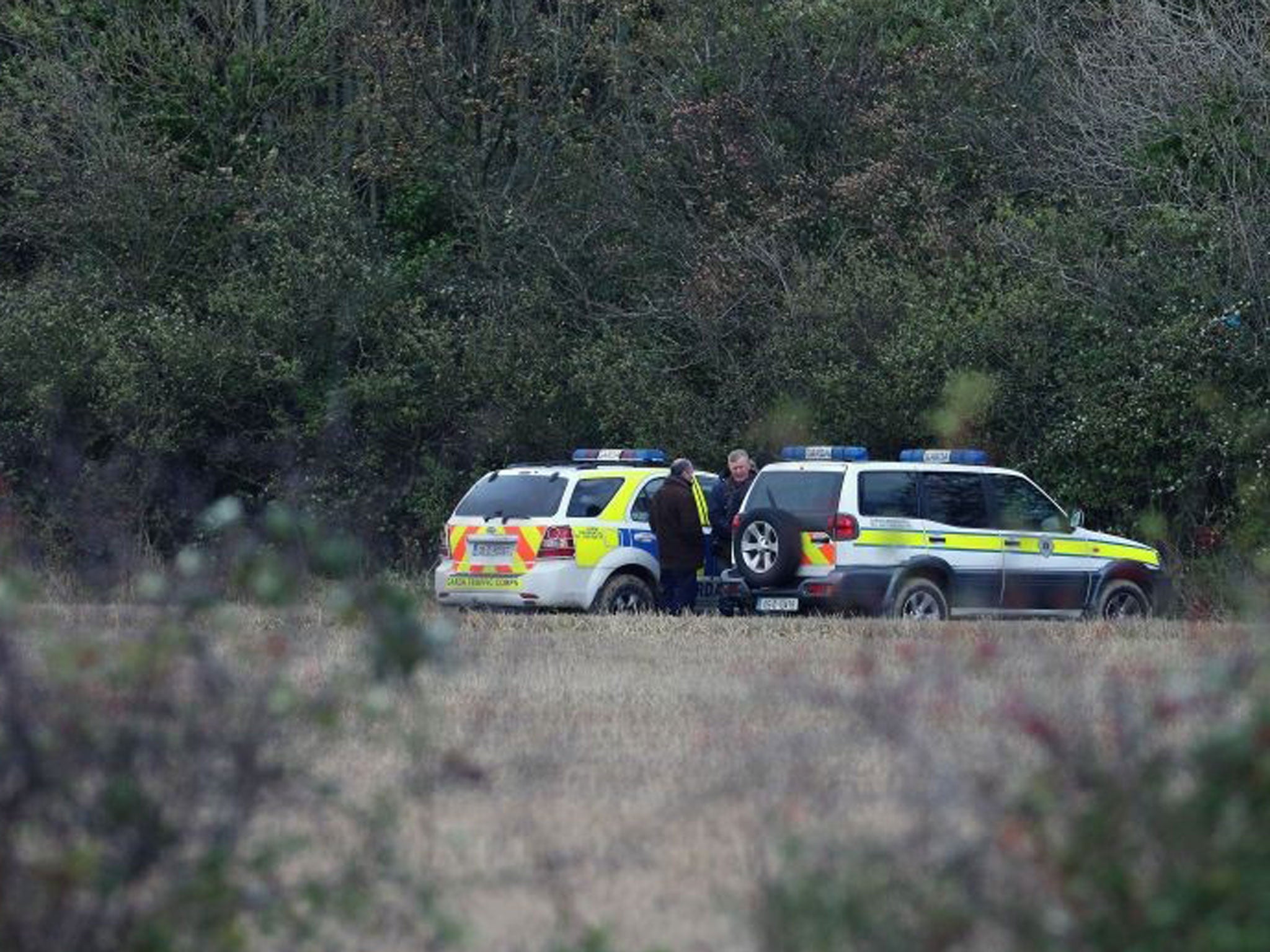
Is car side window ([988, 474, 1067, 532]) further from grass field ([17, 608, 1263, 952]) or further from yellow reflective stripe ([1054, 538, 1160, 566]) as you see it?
grass field ([17, 608, 1263, 952])

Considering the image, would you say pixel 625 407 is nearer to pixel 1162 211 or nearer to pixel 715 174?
pixel 715 174

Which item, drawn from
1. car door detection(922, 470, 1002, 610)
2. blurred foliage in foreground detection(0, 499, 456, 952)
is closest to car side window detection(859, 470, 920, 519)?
car door detection(922, 470, 1002, 610)

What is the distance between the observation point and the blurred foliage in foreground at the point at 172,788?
5691 mm

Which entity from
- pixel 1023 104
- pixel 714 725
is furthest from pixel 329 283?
pixel 714 725

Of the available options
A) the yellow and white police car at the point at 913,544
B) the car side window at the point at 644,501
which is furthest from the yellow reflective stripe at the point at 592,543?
the yellow and white police car at the point at 913,544

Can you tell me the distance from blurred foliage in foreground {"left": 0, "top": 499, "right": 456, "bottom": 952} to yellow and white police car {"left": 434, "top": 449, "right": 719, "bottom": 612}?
1519cm

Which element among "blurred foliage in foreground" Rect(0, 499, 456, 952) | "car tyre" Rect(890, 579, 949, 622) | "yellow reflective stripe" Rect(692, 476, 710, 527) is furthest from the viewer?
"yellow reflective stripe" Rect(692, 476, 710, 527)

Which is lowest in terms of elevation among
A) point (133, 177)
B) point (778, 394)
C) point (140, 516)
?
point (140, 516)

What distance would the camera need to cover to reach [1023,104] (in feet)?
102

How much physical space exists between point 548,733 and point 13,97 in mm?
22268

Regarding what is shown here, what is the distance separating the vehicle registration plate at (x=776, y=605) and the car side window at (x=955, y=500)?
4.64 feet

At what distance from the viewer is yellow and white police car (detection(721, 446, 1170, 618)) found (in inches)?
806

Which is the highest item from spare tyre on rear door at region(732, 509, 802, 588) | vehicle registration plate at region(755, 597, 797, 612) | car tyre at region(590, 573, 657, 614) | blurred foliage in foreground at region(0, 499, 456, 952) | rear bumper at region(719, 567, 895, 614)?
blurred foliage in foreground at region(0, 499, 456, 952)

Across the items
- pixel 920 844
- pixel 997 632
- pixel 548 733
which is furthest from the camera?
pixel 997 632
